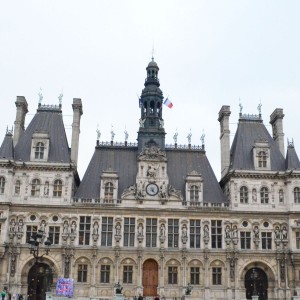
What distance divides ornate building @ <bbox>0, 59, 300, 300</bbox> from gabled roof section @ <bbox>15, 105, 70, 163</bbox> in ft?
0.55

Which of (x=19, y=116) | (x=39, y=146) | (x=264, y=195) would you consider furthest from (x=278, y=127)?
(x=19, y=116)

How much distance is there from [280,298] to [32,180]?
2938 centimetres

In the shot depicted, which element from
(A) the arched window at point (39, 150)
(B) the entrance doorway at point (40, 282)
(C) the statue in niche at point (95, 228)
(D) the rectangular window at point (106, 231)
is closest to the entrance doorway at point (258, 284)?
(D) the rectangular window at point (106, 231)

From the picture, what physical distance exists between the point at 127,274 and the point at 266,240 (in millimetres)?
15613

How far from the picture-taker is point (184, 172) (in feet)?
196

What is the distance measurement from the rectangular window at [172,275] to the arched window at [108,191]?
9.93 meters

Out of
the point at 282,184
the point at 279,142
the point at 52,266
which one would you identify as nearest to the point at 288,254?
the point at 282,184

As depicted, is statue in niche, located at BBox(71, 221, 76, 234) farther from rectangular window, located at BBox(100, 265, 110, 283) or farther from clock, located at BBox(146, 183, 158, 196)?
clock, located at BBox(146, 183, 158, 196)

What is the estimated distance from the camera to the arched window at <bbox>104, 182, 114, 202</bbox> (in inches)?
2201

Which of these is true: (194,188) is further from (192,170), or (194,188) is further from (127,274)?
(127,274)

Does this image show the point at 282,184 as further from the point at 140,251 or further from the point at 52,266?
the point at 52,266

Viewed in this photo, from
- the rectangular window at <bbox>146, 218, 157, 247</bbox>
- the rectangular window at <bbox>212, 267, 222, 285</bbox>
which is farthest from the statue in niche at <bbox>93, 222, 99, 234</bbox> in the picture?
the rectangular window at <bbox>212, 267, 222, 285</bbox>

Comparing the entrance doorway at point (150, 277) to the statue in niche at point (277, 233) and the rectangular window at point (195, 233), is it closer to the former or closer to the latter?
the rectangular window at point (195, 233)

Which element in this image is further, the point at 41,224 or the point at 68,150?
the point at 68,150
